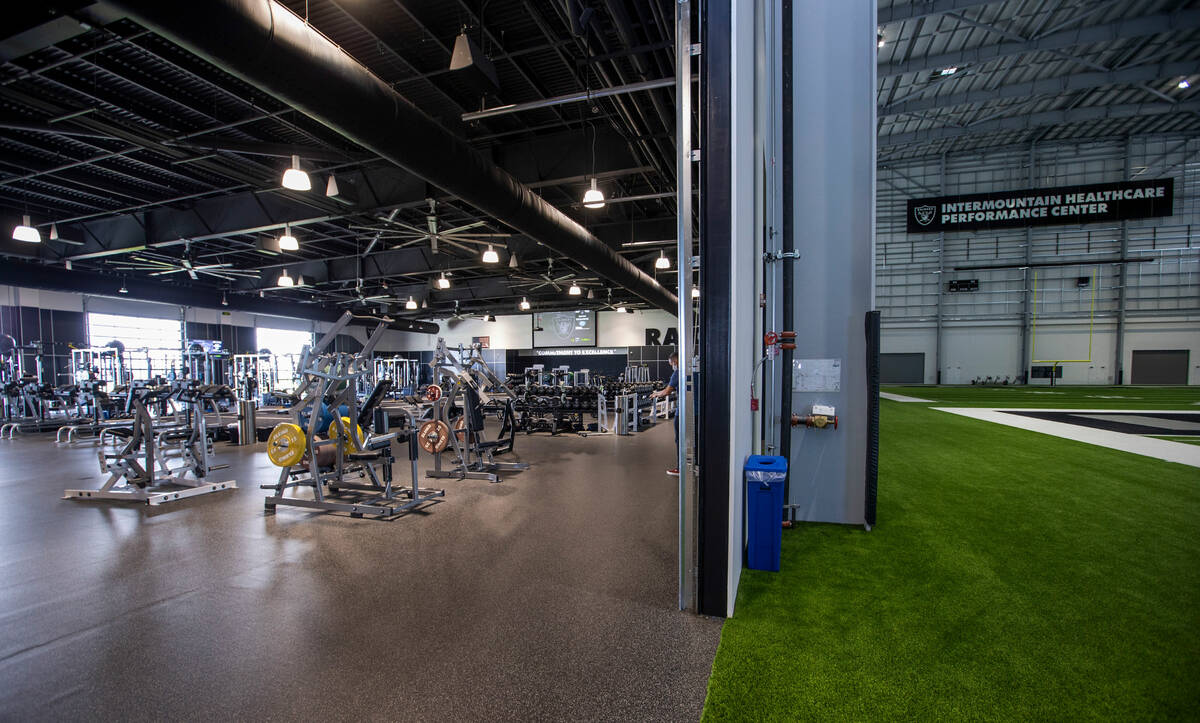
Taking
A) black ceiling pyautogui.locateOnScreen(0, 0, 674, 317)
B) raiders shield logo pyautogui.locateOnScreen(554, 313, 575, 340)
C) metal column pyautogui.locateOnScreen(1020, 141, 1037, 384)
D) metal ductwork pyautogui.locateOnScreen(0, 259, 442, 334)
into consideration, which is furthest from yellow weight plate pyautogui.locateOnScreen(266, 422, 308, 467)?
metal column pyautogui.locateOnScreen(1020, 141, 1037, 384)

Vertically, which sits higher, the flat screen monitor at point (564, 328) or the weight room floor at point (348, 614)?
the flat screen monitor at point (564, 328)

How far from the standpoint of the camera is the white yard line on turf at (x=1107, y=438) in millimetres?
5672

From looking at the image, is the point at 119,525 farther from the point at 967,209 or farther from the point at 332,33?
the point at 967,209

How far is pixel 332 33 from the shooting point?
480 centimetres

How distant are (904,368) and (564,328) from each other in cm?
1494

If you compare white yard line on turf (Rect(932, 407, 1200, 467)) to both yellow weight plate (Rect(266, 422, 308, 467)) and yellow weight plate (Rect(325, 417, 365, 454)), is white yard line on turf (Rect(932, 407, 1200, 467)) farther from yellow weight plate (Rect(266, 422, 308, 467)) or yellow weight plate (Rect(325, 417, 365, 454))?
yellow weight plate (Rect(266, 422, 308, 467))

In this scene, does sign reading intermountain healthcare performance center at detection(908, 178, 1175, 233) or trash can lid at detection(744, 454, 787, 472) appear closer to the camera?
trash can lid at detection(744, 454, 787, 472)

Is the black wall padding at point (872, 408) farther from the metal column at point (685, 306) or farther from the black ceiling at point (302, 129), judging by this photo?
the black ceiling at point (302, 129)

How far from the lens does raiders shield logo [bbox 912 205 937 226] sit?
1280 centimetres

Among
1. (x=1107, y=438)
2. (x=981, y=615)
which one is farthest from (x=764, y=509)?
(x=1107, y=438)

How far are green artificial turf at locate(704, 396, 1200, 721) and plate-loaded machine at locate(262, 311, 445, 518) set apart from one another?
11.0 feet

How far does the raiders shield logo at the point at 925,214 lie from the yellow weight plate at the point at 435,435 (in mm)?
13216

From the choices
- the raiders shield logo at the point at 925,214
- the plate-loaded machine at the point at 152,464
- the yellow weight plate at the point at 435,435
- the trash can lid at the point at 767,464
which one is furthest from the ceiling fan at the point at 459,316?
the trash can lid at the point at 767,464

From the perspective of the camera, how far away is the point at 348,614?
→ 2582 millimetres
